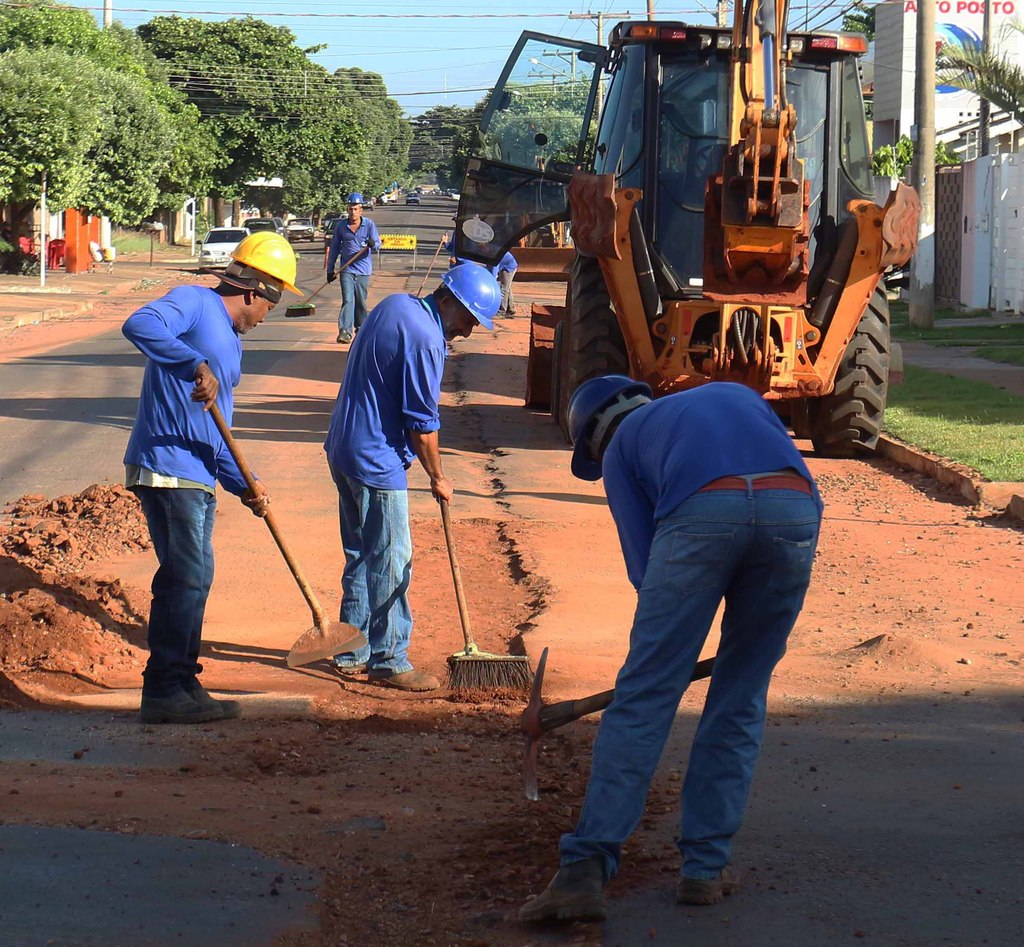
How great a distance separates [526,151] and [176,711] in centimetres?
815

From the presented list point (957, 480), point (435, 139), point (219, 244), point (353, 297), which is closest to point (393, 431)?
point (957, 480)

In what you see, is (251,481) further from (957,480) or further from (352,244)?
(352,244)

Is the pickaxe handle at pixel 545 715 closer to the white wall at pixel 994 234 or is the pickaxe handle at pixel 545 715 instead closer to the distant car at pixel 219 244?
the white wall at pixel 994 234

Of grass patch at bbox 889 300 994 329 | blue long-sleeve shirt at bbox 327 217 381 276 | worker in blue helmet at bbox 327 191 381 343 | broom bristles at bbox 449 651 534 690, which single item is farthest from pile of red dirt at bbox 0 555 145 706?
grass patch at bbox 889 300 994 329

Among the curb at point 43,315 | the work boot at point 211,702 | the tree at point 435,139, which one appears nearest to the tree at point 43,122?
the curb at point 43,315

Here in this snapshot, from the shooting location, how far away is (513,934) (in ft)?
13.0

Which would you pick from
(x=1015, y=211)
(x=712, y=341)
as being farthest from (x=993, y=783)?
(x=1015, y=211)

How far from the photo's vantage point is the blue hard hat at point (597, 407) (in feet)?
13.7

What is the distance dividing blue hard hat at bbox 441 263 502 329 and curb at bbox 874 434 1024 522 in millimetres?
4939

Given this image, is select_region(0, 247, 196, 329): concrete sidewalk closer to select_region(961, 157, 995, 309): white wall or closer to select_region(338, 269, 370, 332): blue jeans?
select_region(338, 269, 370, 332): blue jeans

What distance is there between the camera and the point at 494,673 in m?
6.56

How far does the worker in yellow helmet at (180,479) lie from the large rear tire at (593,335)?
19.5ft

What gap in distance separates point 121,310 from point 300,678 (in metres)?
26.1

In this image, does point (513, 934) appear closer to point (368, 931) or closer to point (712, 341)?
point (368, 931)
